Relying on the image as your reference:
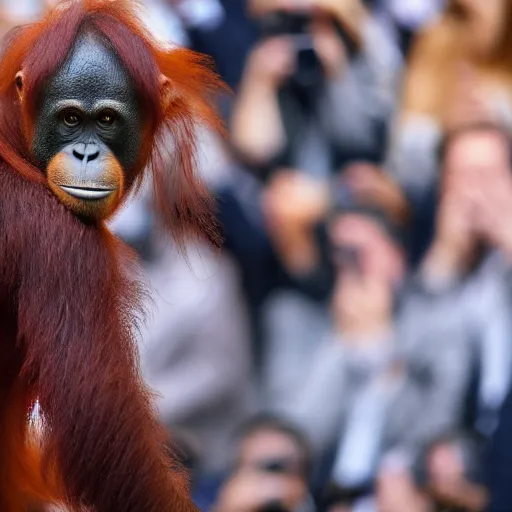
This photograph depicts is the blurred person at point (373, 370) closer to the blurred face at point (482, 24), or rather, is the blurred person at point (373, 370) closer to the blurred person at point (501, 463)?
the blurred person at point (501, 463)

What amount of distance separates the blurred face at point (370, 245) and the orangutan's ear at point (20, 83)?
206cm

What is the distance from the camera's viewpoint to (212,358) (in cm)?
419

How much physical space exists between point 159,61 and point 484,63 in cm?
219

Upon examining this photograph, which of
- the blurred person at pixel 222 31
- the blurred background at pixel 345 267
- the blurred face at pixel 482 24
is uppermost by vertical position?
the blurred face at pixel 482 24

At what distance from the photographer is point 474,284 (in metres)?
4.24

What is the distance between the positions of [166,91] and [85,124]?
0.30m

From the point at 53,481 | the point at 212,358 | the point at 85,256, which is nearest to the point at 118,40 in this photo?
the point at 85,256

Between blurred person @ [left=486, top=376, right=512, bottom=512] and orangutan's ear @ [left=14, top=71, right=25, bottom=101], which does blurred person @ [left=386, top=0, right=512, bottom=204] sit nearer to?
blurred person @ [left=486, top=376, right=512, bottom=512]

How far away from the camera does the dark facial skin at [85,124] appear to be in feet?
7.63

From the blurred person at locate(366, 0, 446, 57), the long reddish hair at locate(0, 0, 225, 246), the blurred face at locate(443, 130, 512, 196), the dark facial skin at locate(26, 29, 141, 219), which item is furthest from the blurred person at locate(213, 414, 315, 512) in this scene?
the dark facial skin at locate(26, 29, 141, 219)

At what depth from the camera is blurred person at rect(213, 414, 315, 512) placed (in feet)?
13.1

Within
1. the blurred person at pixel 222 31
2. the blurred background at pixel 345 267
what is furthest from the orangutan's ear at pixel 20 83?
the blurred person at pixel 222 31

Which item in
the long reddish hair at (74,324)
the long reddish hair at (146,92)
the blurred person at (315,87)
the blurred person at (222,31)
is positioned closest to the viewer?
the long reddish hair at (74,324)

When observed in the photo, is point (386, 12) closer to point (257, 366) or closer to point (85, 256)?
point (257, 366)
